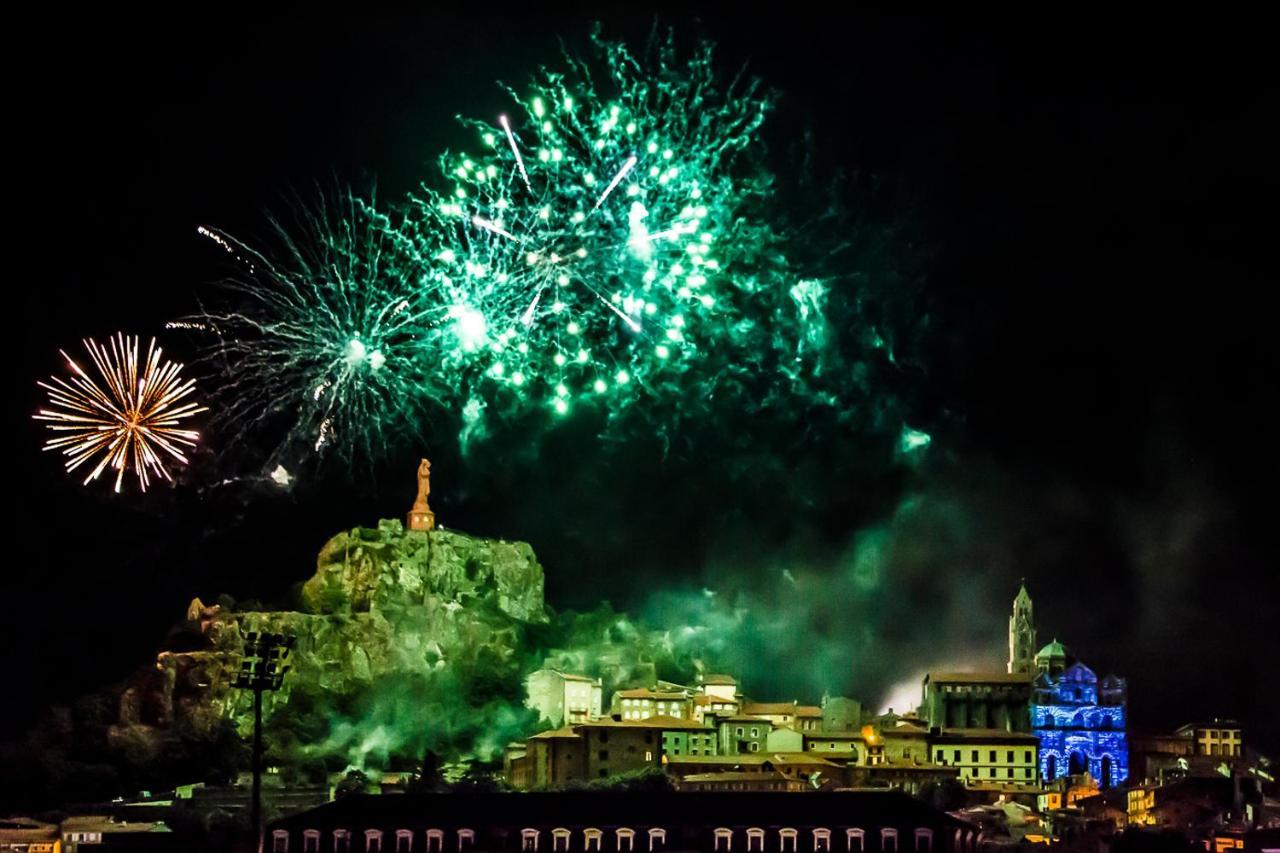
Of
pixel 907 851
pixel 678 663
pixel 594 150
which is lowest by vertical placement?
pixel 907 851

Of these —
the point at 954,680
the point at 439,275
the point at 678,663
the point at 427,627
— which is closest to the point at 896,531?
the point at 954,680

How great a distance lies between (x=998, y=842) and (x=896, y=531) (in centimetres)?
2664

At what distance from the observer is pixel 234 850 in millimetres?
66750

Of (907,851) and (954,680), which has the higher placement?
(954,680)

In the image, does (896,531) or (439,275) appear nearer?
(439,275)

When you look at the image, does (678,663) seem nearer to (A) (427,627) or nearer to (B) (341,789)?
(A) (427,627)

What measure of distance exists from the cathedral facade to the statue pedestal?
35.5m

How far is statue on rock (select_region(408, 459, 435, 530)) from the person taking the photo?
106m

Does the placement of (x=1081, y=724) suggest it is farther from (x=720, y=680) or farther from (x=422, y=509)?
(x=422, y=509)

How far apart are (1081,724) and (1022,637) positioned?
6815 millimetres

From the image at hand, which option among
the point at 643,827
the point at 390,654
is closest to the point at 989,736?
the point at 390,654

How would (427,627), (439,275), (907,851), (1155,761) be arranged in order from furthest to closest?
(427,627), (1155,761), (439,275), (907,851)

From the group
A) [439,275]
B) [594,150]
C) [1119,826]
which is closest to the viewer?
[594,150]

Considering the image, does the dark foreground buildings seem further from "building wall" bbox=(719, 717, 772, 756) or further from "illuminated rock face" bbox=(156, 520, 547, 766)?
"illuminated rock face" bbox=(156, 520, 547, 766)
